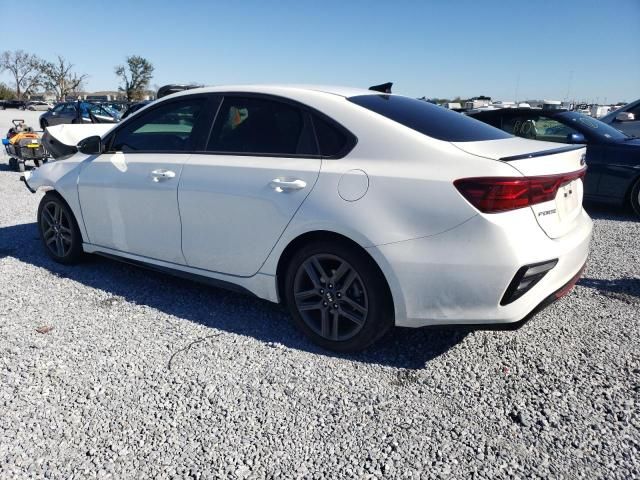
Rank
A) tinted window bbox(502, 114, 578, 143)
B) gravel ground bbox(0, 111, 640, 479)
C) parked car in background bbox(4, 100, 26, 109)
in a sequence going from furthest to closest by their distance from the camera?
1. parked car in background bbox(4, 100, 26, 109)
2. tinted window bbox(502, 114, 578, 143)
3. gravel ground bbox(0, 111, 640, 479)

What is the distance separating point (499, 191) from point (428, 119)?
874 millimetres

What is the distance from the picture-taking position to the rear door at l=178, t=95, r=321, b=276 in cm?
308

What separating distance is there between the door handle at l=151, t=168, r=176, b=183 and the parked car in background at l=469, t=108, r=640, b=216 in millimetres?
5459

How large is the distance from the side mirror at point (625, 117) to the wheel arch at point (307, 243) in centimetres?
Answer: 919

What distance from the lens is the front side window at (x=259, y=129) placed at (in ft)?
10.4

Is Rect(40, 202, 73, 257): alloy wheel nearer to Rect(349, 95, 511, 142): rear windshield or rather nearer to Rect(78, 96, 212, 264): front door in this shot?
Rect(78, 96, 212, 264): front door

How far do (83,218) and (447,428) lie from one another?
140 inches

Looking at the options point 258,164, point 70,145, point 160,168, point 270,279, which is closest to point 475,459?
point 270,279

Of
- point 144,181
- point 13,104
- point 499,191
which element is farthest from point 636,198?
point 13,104

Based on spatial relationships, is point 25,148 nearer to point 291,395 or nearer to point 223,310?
point 223,310

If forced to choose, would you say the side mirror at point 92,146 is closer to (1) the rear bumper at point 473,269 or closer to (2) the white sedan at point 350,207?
(2) the white sedan at point 350,207

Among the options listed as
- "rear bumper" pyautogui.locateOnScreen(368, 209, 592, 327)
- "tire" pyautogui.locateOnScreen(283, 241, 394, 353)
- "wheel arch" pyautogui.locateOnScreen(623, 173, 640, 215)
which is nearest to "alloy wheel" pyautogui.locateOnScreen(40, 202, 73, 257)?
"tire" pyautogui.locateOnScreen(283, 241, 394, 353)

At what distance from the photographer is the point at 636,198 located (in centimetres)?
686

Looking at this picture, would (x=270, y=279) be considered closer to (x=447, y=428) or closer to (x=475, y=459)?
(x=447, y=428)
